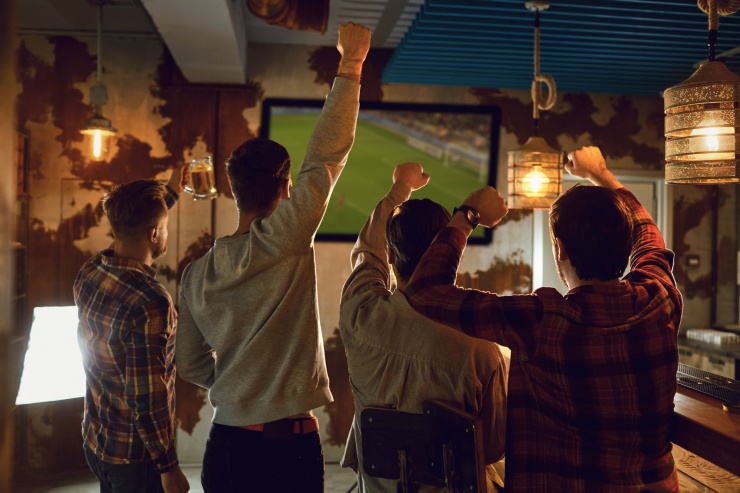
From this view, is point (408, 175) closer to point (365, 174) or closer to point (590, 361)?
point (590, 361)

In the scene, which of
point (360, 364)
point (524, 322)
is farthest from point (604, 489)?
point (360, 364)

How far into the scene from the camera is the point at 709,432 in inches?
58.5

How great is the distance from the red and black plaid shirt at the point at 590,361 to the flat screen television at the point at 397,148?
3675 millimetres

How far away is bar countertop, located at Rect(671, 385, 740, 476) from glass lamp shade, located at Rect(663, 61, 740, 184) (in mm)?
615

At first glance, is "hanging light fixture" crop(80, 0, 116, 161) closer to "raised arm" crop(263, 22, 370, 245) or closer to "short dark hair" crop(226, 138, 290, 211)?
"short dark hair" crop(226, 138, 290, 211)

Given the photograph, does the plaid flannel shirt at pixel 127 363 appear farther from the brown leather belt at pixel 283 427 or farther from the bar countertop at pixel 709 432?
the bar countertop at pixel 709 432

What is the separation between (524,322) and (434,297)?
0.19 meters

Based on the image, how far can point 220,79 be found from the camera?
4.68 meters

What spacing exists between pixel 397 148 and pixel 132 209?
3345 millimetres

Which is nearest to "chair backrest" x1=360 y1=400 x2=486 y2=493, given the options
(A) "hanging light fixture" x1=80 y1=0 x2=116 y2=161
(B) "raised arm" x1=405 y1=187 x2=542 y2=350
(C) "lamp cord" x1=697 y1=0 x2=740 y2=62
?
(B) "raised arm" x1=405 y1=187 x2=542 y2=350

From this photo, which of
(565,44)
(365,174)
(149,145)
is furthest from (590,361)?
(149,145)

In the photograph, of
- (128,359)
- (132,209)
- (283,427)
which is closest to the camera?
(283,427)

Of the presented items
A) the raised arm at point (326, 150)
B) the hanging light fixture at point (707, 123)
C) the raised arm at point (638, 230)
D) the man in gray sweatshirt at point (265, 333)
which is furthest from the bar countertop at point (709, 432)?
the raised arm at point (326, 150)

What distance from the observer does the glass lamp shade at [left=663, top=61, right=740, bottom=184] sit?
67.7 inches
